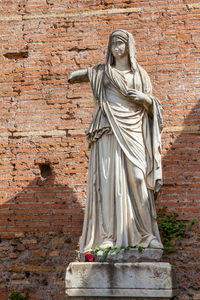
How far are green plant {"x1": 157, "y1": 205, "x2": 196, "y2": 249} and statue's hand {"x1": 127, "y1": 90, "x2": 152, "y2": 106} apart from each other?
6.21 ft

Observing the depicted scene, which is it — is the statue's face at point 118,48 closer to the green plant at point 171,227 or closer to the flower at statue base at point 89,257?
the flower at statue base at point 89,257

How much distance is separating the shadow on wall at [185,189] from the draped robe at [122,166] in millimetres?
1457

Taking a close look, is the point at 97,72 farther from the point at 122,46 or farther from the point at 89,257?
the point at 89,257

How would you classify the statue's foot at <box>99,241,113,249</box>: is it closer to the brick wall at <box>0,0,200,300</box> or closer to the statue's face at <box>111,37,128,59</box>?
the brick wall at <box>0,0,200,300</box>

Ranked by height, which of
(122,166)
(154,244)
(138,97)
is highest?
(138,97)

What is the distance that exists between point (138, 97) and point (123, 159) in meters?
0.65

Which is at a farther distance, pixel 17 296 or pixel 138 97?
pixel 17 296

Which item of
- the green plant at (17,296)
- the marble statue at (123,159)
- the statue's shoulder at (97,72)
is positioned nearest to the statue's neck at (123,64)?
the marble statue at (123,159)

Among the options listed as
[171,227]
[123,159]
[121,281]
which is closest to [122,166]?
[123,159]

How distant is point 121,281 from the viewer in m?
4.51

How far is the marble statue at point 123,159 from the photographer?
484 centimetres

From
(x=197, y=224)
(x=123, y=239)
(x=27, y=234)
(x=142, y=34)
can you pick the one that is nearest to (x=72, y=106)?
(x=142, y=34)

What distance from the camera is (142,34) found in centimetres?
717

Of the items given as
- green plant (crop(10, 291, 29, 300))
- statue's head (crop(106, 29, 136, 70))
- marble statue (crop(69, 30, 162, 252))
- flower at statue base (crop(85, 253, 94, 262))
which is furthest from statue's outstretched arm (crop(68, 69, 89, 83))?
green plant (crop(10, 291, 29, 300))
